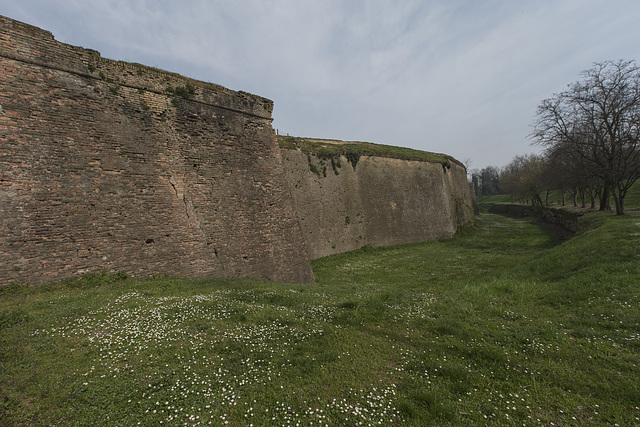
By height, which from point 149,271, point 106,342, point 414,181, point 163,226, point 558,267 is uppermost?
point 414,181

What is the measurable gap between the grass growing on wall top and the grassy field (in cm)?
1255

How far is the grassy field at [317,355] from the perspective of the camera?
3.27 meters

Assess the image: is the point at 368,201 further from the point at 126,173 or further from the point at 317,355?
the point at 317,355

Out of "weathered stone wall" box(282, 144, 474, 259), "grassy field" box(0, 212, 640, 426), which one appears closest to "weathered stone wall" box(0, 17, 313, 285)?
"grassy field" box(0, 212, 640, 426)

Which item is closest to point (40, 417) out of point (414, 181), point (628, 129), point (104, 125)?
point (104, 125)

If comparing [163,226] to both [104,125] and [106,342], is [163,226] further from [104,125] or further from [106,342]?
[106,342]

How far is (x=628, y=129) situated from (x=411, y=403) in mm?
26024

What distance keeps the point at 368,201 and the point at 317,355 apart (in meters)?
17.6

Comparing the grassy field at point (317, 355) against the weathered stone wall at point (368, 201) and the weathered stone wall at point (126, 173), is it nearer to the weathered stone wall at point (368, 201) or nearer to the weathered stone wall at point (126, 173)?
the weathered stone wall at point (126, 173)

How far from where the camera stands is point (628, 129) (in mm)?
19172

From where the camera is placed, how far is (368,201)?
21.5 meters

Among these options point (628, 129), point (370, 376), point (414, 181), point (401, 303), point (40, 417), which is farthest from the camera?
point (414, 181)

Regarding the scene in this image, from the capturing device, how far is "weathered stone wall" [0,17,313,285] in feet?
22.9

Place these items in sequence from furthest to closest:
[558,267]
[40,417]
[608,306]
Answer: [558,267] → [608,306] → [40,417]
